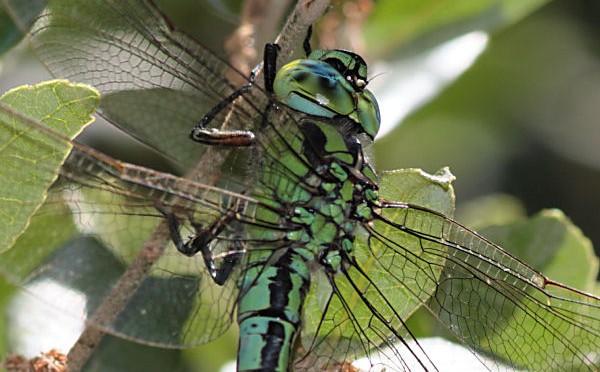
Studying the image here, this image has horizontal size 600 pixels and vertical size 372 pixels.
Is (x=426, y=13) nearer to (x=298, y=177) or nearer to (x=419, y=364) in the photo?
(x=298, y=177)

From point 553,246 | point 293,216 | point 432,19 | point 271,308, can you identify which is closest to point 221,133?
point 293,216

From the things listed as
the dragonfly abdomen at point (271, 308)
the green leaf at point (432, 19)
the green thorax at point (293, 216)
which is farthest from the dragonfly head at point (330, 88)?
the green leaf at point (432, 19)

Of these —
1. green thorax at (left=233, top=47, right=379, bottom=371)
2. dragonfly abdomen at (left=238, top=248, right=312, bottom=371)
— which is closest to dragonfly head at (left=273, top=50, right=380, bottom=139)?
green thorax at (left=233, top=47, right=379, bottom=371)

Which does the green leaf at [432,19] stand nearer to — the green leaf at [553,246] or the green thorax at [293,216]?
the green leaf at [553,246]

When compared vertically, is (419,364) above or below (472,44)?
below

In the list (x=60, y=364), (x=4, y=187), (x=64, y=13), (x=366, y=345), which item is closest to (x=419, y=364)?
(x=366, y=345)

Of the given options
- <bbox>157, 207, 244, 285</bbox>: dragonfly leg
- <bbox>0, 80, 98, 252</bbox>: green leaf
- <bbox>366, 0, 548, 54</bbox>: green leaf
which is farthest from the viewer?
<bbox>366, 0, 548, 54</bbox>: green leaf

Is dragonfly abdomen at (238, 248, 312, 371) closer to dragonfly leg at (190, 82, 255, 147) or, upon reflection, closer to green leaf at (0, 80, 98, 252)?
dragonfly leg at (190, 82, 255, 147)

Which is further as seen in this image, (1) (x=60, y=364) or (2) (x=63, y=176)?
(1) (x=60, y=364)
